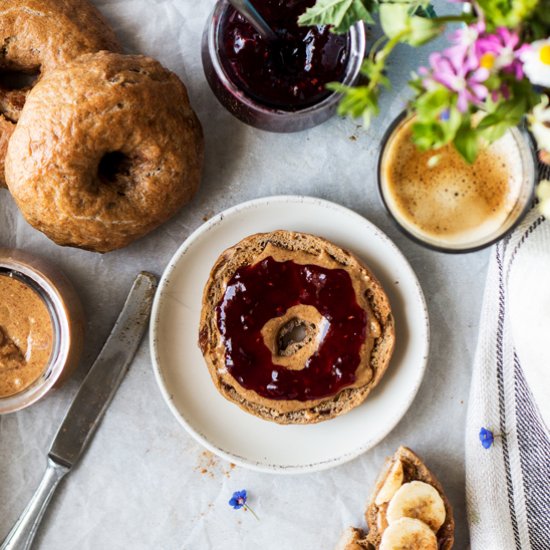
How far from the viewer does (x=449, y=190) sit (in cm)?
248

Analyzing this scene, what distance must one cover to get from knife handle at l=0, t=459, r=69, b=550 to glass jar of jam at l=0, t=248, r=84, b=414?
1.08 ft

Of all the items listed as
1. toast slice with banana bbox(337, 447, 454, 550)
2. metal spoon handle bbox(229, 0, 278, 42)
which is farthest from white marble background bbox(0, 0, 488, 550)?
metal spoon handle bbox(229, 0, 278, 42)

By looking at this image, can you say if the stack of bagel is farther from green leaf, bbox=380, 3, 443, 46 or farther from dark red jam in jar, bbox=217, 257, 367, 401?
green leaf, bbox=380, 3, 443, 46

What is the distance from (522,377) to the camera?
2645 millimetres

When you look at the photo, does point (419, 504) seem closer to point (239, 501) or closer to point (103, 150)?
point (239, 501)

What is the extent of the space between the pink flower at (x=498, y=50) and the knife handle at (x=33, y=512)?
2.07 metres

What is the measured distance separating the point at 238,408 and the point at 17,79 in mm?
1415

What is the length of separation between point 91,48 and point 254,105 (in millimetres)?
595

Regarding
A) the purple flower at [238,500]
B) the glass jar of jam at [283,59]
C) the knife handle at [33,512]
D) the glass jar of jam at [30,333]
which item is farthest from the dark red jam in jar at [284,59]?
the knife handle at [33,512]

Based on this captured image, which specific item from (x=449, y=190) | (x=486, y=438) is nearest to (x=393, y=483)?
(x=486, y=438)

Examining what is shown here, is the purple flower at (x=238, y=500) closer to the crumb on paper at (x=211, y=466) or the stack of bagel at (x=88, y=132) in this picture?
the crumb on paper at (x=211, y=466)

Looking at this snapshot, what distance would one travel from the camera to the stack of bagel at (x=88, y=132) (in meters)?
2.29

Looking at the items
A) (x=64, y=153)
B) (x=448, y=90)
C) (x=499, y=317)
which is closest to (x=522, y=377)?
(x=499, y=317)

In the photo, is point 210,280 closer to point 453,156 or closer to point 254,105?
point 254,105
